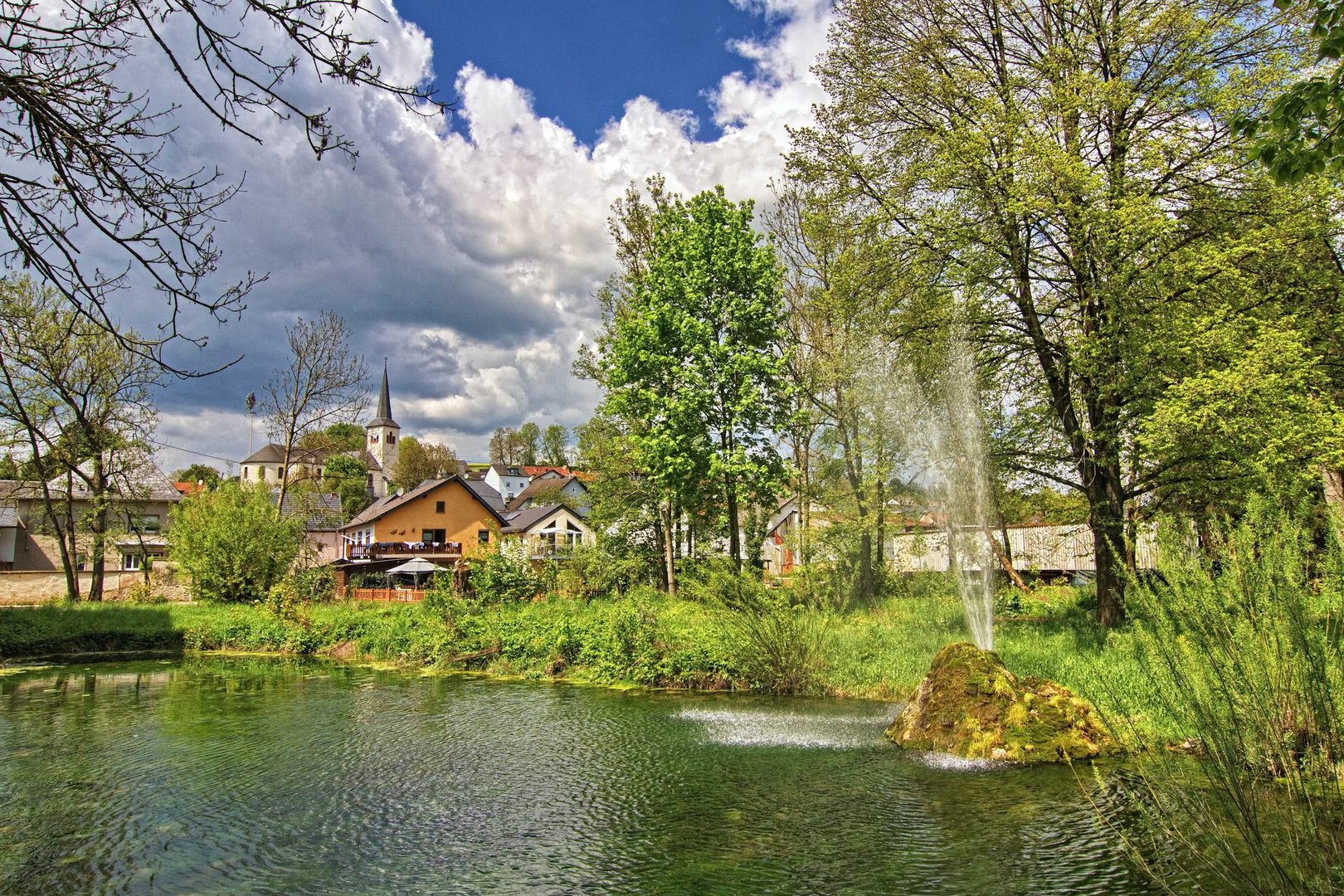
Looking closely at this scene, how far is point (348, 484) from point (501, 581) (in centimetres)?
7040

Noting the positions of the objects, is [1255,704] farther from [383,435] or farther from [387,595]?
[383,435]

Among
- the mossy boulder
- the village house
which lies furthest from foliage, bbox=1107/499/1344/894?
the village house

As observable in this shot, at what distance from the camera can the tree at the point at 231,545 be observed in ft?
98.6

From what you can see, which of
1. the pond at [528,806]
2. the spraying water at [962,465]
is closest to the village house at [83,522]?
the pond at [528,806]

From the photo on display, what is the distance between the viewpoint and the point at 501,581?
24.7 m

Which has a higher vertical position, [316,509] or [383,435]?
[383,435]

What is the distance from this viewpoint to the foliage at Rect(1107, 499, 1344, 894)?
4.21 meters

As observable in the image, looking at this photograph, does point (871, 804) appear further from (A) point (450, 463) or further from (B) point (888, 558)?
(A) point (450, 463)

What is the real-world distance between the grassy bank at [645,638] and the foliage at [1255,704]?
2.43 meters

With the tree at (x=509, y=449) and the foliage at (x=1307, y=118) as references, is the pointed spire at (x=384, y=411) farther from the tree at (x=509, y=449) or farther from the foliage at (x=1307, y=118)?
the foliage at (x=1307, y=118)

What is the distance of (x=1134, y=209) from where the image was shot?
13750 millimetres

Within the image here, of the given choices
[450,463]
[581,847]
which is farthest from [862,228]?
[450,463]

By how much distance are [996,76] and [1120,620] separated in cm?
1244

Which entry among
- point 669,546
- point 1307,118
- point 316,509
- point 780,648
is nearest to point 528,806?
point 780,648
